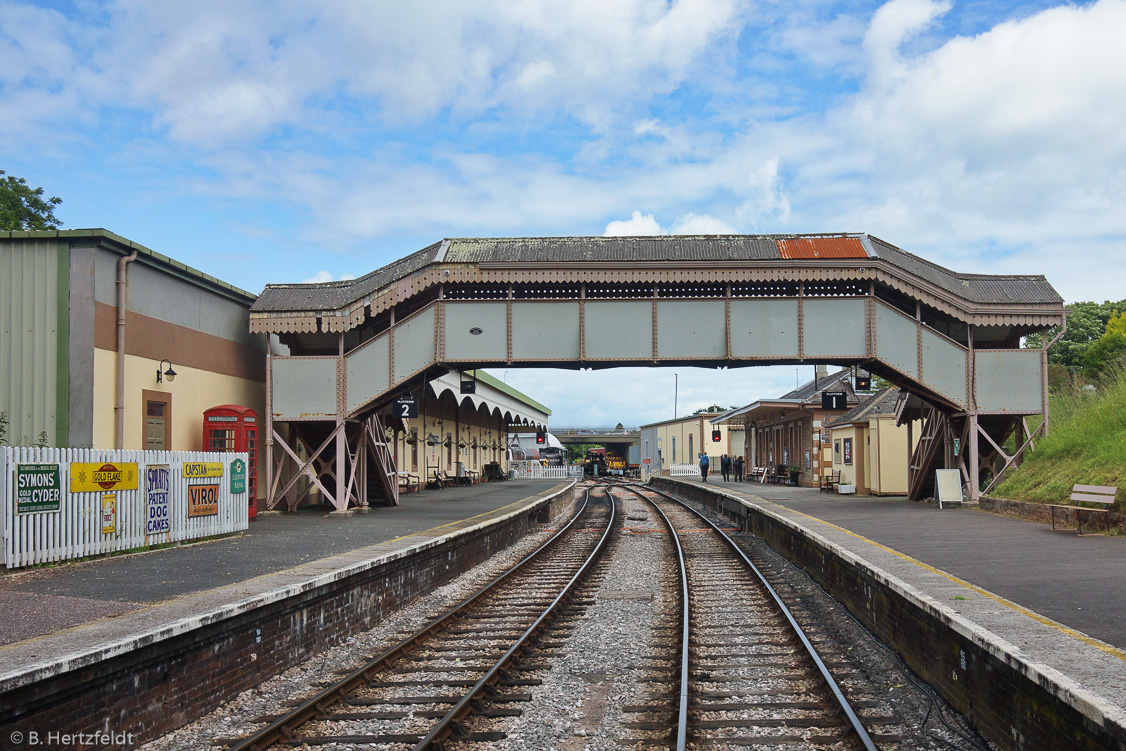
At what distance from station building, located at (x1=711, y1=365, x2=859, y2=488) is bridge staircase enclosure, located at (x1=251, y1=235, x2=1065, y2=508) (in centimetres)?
773

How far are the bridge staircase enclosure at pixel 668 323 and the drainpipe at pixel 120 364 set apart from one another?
4.06m

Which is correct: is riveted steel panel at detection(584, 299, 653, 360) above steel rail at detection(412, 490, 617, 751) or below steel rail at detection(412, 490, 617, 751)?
above

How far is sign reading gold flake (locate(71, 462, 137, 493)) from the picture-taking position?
34.4 feet

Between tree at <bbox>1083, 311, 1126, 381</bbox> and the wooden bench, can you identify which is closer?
the wooden bench

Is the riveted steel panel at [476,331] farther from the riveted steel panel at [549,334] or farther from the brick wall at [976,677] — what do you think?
the brick wall at [976,677]

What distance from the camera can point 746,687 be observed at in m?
7.26

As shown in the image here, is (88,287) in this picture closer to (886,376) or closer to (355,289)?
(355,289)

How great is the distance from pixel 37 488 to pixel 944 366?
17.3 m

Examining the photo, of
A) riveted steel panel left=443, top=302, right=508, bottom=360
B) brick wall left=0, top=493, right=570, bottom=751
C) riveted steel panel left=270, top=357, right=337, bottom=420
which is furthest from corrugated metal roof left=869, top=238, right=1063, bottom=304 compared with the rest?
brick wall left=0, top=493, right=570, bottom=751

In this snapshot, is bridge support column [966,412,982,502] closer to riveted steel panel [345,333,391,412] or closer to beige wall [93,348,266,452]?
riveted steel panel [345,333,391,412]

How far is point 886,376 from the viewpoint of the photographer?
19.4 metres

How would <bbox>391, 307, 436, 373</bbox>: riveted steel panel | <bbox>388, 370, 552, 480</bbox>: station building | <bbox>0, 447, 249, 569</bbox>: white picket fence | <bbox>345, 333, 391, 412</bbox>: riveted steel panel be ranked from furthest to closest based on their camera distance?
<bbox>388, 370, 552, 480</bbox>: station building → <bbox>345, 333, 391, 412</bbox>: riveted steel panel → <bbox>391, 307, 436, 373</bbox>: riveted steel panel → <bbox>0, 447, 249, 569</bbox>: white picket fence

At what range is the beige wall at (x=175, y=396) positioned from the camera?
14555 mm

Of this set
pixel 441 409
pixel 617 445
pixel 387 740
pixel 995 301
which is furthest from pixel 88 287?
pixel 617 445
